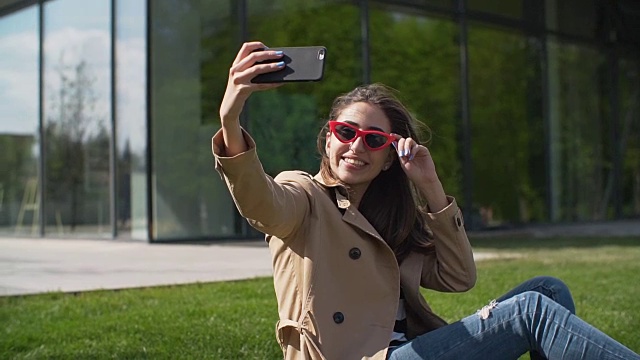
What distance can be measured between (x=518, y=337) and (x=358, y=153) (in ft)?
2.33

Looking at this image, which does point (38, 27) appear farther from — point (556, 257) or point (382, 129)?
point (382, 129)

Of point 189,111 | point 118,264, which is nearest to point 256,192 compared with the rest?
point 118,264

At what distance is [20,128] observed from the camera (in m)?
13.6

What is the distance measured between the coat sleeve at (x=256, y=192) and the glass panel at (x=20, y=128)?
1204 cm

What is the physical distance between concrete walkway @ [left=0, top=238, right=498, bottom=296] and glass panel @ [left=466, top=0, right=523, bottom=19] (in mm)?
6564

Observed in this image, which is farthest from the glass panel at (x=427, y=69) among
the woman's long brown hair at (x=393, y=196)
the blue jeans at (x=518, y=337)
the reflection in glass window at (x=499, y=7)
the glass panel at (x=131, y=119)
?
the blue jeans at (x=518, y=337)

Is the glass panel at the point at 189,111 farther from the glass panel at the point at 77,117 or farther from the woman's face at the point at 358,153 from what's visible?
the woman's face at the point at 358,153

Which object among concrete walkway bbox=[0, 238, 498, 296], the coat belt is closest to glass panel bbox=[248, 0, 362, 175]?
concrete walkway bbox=[0, 238, 498, 296]

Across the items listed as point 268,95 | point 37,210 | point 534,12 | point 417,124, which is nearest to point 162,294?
point 417,124

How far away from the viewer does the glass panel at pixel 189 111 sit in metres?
11.4

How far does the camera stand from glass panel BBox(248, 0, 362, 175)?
40.0ft

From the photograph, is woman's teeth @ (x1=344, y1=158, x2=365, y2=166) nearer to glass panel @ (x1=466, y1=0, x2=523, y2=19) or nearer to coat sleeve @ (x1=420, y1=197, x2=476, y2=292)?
coat sleeve @ (x1=420, y1=197, x2=476, y2=292)

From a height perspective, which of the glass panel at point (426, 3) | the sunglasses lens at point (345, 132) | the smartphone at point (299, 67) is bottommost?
the sunglasses lens at point (345, 132)

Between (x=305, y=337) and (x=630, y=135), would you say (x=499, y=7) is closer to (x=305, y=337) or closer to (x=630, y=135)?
(x=630, y=135)
